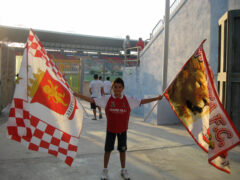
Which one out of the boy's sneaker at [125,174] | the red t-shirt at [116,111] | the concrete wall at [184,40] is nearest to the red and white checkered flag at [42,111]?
the red t-shirt at [116,111]

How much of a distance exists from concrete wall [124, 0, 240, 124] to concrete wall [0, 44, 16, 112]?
208 inches

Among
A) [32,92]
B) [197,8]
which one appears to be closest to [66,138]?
[32,92]

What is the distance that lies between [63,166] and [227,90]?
3.22 metres

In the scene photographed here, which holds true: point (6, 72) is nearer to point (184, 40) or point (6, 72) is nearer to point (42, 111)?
point (184, 40)

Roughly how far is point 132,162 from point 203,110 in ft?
5.01

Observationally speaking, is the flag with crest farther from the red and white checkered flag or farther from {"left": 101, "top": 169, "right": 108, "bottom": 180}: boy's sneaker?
the red and white checkered flag

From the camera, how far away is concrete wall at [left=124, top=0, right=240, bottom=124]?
699 centimetres

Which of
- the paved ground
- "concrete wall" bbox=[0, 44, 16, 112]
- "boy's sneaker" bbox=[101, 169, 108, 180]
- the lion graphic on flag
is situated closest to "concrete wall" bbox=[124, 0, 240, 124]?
the paved ground

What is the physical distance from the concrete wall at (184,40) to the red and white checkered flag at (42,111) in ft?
15.6

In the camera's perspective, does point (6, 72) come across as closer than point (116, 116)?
No

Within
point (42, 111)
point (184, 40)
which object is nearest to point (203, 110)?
point (42, 111)

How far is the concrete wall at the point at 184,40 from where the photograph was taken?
699 cm

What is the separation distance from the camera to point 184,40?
339 inches

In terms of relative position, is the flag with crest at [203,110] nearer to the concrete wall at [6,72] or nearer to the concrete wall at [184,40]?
the concrete wall at [184,40]
